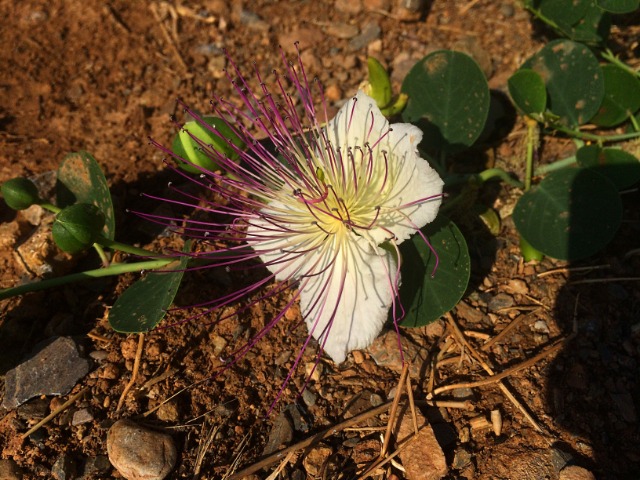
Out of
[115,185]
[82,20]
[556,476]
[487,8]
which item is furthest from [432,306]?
[82,20]

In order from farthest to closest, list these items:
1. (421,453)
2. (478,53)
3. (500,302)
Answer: (478,53) → (500,302) → (421,453)

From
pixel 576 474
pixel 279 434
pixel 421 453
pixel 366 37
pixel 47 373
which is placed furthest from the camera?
pixel 366 37

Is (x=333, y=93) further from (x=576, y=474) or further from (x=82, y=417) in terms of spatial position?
(x=576, y=474)

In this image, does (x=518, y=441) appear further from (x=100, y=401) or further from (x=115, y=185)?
(x=115, y=185)

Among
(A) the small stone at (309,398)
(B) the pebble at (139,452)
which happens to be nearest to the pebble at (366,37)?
(A) the small stone at (309,398)

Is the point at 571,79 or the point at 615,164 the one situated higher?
the point at 571,79

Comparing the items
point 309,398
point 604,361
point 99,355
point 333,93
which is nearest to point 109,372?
point 99,355

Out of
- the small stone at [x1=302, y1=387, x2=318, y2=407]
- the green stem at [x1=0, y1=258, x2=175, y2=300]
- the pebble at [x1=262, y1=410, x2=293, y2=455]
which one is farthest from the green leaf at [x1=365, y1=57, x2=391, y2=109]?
the pebble at [x1=262, y1=410, x2=293, y2=455]
